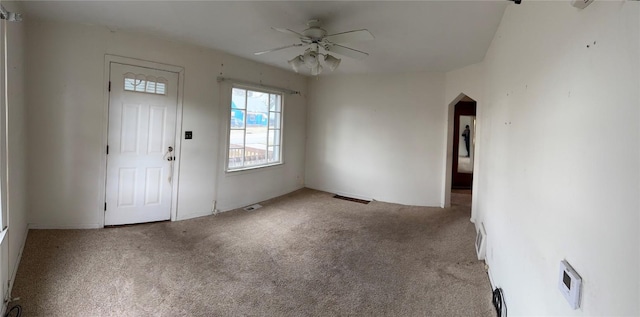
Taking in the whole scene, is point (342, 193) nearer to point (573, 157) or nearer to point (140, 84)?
point (140, 84)

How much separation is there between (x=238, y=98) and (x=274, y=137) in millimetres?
1098

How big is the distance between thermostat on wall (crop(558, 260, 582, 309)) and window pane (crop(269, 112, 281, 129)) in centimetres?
464

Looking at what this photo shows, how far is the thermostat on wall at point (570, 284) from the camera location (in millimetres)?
1002

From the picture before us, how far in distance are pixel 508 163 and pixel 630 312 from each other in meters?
1.62

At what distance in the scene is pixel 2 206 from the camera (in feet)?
6.68

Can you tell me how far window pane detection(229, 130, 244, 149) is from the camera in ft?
14.9

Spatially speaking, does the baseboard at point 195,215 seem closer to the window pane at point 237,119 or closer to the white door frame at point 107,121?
the white door frame at point 107,121

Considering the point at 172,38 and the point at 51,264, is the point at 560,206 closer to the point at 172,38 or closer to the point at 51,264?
the point at 51,264

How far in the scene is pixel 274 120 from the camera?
5367 mm

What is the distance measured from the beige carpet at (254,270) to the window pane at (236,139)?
4.00 ft

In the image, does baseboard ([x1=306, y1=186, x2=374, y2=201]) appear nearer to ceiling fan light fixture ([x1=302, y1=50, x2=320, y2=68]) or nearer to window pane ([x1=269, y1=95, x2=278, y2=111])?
window pane ([x1=269, y1=95, x2=278, y2=111])

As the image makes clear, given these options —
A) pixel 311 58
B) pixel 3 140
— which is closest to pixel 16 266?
pixel 3 140

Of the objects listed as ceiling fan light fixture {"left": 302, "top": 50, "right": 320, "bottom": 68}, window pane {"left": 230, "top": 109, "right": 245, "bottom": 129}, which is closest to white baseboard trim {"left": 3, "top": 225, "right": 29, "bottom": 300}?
window pane {"left": 230, "top": 109, "right": 245, "bottom": 129}

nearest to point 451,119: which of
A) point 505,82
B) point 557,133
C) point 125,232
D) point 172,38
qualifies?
point 505,82
